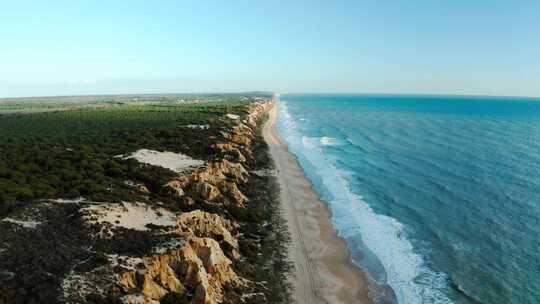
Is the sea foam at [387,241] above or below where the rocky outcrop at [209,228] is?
below

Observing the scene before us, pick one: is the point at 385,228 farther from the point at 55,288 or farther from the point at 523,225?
the point at 55,288

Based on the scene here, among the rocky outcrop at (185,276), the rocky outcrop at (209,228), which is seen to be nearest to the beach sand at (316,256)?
the rocky outcrop at (209,228)

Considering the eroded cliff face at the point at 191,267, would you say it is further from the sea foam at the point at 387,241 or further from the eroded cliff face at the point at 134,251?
the sea foam at the point at 387,241

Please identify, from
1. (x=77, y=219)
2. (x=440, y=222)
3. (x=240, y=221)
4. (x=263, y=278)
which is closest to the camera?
(x=77, y=219)

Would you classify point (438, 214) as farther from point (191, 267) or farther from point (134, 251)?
point (134, 251)

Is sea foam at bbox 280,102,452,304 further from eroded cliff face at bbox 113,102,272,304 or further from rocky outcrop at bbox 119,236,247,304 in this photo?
rocky outcrop at bbox 119,236,247,304

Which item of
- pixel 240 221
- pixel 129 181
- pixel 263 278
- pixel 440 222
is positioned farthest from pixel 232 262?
pixel 440 222
